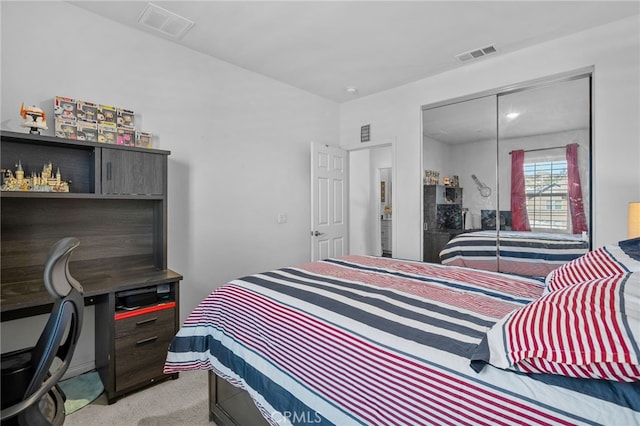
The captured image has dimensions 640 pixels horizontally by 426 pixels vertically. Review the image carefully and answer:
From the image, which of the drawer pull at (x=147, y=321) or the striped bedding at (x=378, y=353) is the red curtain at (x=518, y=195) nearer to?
the striped bedding at (x=378, y=353)

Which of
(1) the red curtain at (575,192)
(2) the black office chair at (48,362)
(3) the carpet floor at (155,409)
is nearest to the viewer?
(2) the black office chair at (48,362)

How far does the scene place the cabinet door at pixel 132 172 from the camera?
2.32 m

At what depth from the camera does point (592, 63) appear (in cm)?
274

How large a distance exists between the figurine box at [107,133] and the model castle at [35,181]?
0.38 m

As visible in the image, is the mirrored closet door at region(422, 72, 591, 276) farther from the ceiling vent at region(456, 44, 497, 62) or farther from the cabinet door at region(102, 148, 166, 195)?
the cabinet door at region(102, 148, 166, 195)

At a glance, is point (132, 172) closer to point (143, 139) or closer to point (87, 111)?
point (143, 139)

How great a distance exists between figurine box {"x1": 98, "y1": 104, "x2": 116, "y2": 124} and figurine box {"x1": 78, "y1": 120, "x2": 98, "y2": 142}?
66mm

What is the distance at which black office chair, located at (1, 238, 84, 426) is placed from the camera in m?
1.12

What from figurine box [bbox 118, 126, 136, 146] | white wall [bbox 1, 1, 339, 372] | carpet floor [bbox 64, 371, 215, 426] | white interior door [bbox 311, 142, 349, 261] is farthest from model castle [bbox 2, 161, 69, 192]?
white interior door [bbox 311, 142, 349, 261]

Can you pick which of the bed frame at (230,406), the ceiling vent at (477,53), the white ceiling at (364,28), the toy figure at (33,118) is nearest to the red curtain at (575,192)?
the white ceiling at (364,28)

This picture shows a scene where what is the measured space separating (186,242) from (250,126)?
1.49 metres

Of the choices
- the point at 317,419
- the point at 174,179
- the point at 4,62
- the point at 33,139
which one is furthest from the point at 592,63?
the point at 4,62

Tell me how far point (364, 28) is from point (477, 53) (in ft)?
4.19

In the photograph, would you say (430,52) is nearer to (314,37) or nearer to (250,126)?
(314,37)
